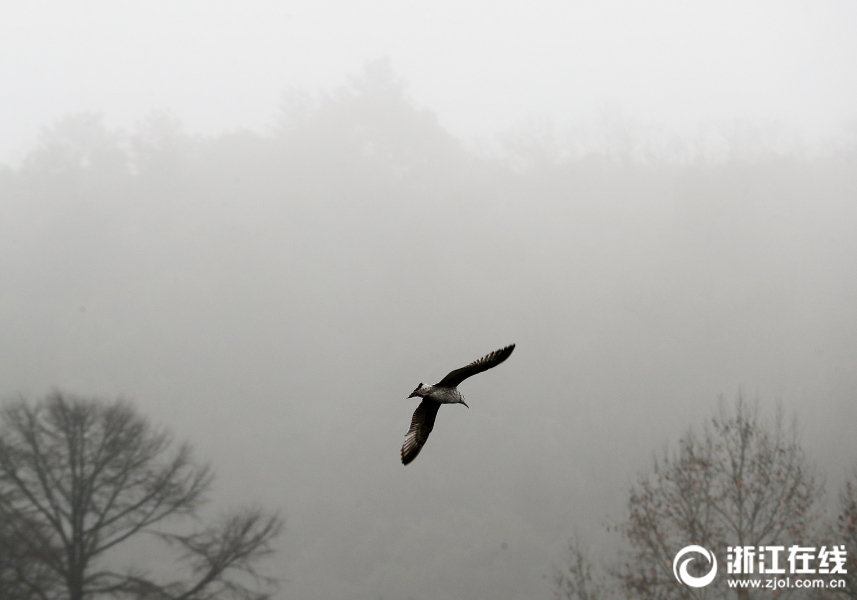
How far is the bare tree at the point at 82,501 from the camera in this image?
2184 centimetres

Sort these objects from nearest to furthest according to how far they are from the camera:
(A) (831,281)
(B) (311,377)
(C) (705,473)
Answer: (C) (705,473), (B) (311,377), (A) (831,281)

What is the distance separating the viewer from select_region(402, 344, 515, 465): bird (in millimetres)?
8023

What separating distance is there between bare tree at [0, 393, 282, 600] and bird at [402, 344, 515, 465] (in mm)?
16903

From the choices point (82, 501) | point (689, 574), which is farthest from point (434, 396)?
point (82, 501)

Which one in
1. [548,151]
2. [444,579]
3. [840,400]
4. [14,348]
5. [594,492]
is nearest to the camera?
[444,579]

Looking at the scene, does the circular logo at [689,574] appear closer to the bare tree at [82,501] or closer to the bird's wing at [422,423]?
the bird's wing at [422,423]

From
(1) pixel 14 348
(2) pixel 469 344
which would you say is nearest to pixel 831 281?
(2) pixel 469 344

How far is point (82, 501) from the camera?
23688mm

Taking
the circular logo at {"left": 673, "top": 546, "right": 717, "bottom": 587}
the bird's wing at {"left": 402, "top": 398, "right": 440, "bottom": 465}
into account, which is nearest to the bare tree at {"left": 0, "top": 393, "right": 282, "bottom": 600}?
the circular logo at {"left": 673, "top": 546, "right": 717, "bottom": 587}

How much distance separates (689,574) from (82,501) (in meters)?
20.3

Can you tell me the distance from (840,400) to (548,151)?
54842mm

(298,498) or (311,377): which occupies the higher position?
(311,377)

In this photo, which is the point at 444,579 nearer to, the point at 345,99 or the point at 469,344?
the point at 469,344

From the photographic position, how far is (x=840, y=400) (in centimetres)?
4941
